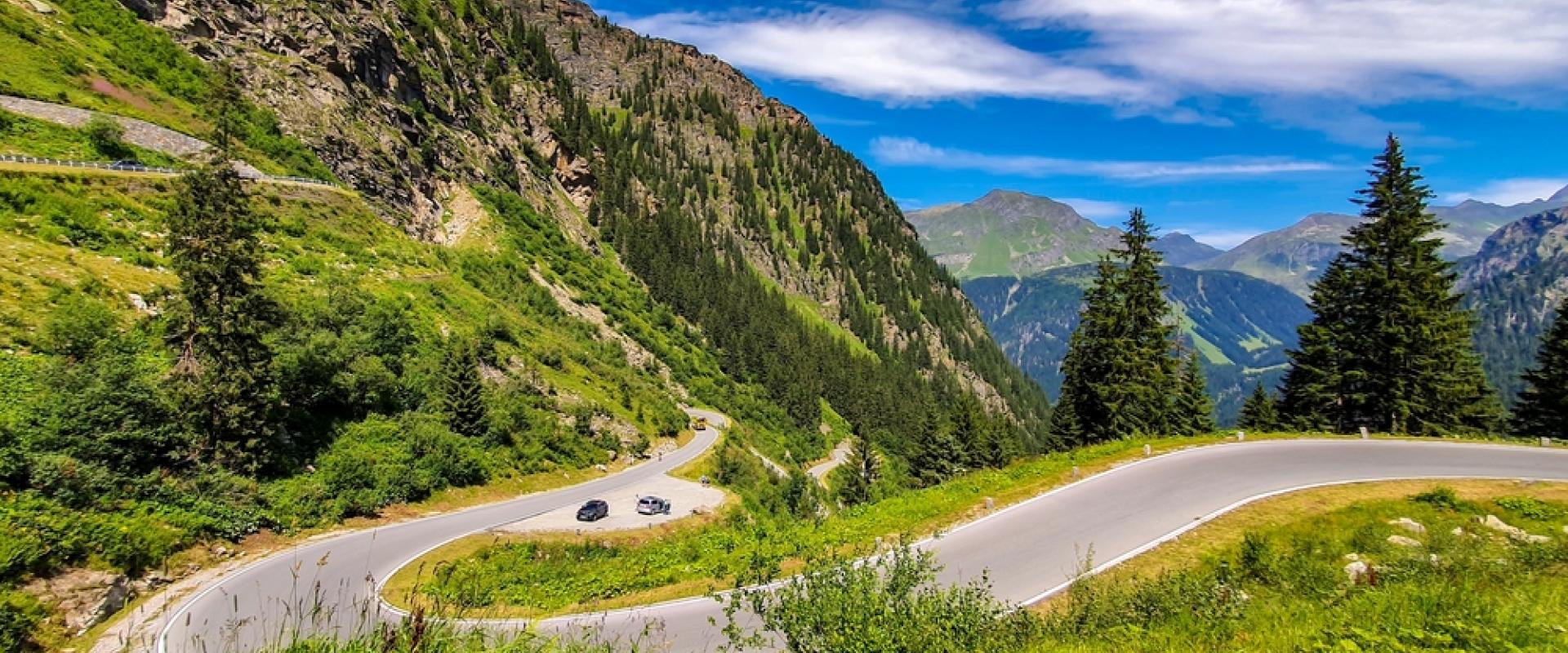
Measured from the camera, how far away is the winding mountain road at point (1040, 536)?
12.1 m

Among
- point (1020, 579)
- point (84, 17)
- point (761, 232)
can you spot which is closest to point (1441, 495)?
point (1020, 579)

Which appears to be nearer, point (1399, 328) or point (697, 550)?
point (697, 550)

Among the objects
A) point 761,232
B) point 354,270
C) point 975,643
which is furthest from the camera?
point 761,232

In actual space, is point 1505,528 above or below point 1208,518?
above

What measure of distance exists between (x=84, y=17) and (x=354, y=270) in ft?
101

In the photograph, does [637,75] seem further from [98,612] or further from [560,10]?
[98,612]

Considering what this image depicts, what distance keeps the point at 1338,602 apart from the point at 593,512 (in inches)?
1039

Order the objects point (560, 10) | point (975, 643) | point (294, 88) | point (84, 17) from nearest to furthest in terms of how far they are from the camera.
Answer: point (975, 643)
point (84, 17)
point (294, 88)
point (560, 10)

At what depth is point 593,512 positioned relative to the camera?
28.3 m

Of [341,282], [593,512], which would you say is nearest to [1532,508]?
[593,512]

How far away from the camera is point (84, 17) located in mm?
44188

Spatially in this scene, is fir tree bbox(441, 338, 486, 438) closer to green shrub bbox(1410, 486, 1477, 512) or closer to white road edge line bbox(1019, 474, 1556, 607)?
white road edge line bbox(1019, 474, 1556, 607)

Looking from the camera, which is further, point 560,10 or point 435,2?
point 560,10

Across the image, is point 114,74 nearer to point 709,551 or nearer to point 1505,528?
point 709,551
